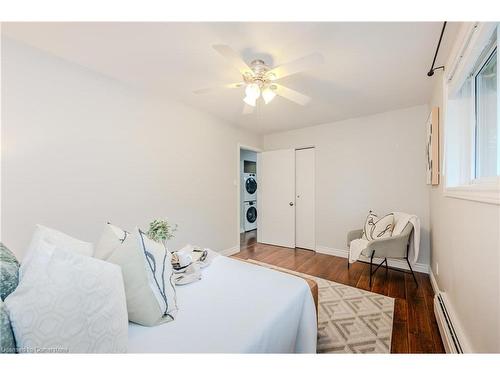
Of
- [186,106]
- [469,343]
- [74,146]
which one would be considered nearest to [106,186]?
[74,146]

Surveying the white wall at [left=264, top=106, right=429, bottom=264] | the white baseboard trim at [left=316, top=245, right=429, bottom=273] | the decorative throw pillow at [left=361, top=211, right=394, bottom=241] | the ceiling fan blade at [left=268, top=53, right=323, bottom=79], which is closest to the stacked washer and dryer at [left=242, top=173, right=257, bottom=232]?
the white wall at [left=264, top=106, right=429, bottom=264]

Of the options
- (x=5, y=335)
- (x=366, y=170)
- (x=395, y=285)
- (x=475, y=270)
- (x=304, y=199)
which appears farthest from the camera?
(x=304, y=199)

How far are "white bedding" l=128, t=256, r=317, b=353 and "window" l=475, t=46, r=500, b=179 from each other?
1396 millimetres

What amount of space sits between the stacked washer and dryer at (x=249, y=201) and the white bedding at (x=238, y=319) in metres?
3.95

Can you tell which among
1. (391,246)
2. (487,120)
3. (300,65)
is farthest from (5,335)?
(391,246)

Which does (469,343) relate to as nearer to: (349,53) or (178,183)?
(349,53)

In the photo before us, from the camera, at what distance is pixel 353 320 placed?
1746 millimetres

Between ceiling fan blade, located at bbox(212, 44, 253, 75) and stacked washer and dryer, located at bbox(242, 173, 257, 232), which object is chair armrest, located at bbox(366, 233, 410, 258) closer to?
ceiling fan blade, located at bbox(212, 44, 253, 75)

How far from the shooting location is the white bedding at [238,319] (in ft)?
2.59

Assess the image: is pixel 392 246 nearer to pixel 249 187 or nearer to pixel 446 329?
pixel 446 329

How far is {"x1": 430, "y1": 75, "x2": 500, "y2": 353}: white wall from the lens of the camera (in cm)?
89

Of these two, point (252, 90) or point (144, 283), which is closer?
point (144, 283)

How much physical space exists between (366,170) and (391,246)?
129 centimetres

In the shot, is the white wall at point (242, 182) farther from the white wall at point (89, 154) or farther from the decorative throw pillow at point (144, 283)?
the decorative throw pillow at point (144, 283)
